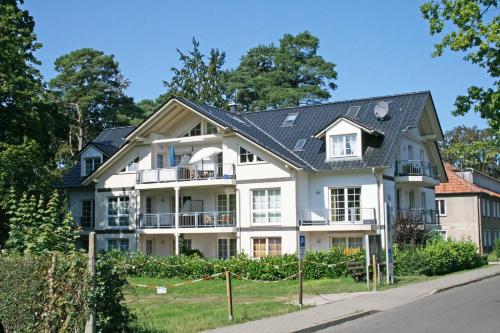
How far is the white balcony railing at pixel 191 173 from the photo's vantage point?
119 feet

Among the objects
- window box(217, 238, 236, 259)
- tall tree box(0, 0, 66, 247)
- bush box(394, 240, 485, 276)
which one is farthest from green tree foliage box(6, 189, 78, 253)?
window box(217, 238, 236, 259)

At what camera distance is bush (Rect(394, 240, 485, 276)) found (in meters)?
27.9

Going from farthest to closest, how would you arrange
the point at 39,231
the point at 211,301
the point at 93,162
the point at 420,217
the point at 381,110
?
the point at 93,162 → the point at 420,217 → the point at 381,110 → the point at 211,301 → the point at 39,231

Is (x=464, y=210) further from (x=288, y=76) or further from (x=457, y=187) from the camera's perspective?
(x=288, y=76)

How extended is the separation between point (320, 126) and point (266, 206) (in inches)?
256

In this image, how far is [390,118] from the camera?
36.7 metres

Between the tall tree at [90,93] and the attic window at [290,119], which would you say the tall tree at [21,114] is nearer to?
the attic window at [290,119]

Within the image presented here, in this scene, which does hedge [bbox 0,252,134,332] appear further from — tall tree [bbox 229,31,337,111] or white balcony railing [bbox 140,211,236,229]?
tall tree [bbox 229,31,337,111]

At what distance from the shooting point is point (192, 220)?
37375 millimetres

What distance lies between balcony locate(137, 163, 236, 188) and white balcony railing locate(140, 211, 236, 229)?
1.83 metres

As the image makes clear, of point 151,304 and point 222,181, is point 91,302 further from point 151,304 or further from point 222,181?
point 222,181

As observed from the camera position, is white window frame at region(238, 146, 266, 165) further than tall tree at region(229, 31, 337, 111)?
No

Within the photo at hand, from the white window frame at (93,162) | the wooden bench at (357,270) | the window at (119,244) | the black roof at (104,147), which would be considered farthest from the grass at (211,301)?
the white window frame at (93,162)

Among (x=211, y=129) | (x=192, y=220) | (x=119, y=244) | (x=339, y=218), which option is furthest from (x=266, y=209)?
(x=119, y=244)
